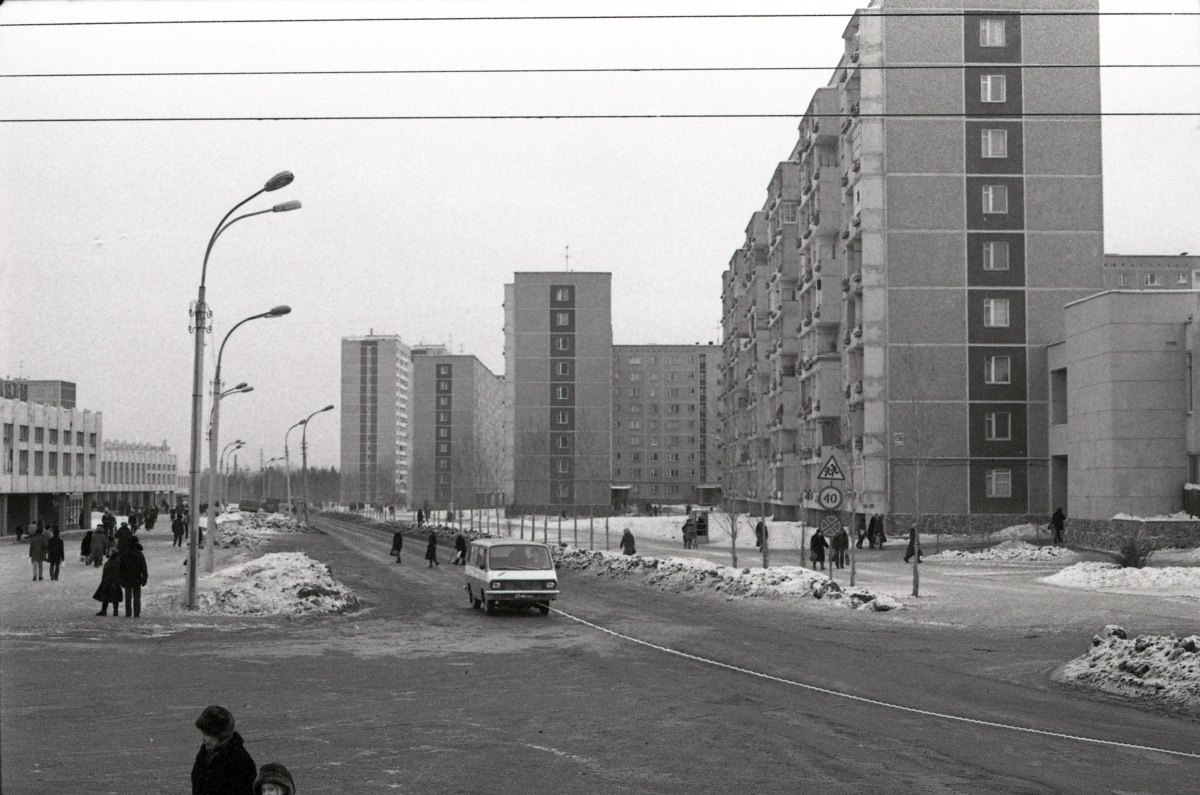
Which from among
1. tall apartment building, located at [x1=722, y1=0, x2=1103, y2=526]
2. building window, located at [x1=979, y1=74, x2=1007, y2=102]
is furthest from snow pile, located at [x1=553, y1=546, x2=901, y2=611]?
building window, located at [x1=979, y1=74, x2=1007, y2=102]

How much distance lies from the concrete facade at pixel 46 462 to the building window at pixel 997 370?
176ft

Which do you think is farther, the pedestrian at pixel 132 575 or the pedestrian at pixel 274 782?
the pedestrian at pixel 132 575

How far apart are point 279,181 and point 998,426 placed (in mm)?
41450

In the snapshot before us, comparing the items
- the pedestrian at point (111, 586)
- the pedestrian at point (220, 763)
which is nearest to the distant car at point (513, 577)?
the pedestrian at point (111, 586)

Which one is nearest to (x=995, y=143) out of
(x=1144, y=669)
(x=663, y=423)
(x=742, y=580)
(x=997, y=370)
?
(x=997, y=370)

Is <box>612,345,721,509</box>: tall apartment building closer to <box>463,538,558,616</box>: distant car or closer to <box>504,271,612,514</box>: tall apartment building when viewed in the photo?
<box>504,271,612,514</box>: tall apartment building

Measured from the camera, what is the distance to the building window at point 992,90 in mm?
57375

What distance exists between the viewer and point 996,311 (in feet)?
186

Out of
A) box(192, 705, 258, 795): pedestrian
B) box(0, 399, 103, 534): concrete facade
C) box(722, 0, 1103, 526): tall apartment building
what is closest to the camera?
box(192, 705, 258, 795): pedestrian

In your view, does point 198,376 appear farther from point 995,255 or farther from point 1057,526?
point 995,255

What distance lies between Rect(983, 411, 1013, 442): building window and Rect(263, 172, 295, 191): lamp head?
40853 mm

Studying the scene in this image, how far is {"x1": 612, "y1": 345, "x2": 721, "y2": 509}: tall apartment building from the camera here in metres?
154

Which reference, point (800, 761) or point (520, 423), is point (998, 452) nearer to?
point (800, 761)

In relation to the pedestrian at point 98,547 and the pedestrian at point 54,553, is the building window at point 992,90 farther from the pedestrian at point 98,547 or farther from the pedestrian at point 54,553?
the pedestrian at point 54,553
